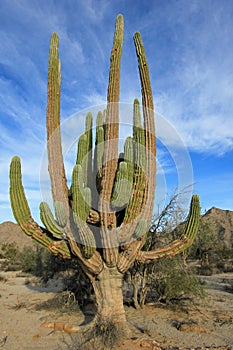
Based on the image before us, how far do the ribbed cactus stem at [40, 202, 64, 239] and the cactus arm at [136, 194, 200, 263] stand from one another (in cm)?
182

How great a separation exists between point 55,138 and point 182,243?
3.60m

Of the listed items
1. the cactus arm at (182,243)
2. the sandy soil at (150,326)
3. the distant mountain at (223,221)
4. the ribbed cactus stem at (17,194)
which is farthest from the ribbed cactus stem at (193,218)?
the distant mountain at (223,221)

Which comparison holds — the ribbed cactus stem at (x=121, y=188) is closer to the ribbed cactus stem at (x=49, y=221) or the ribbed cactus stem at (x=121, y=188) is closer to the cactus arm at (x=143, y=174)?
the cactus arm at (x=143, y=174)

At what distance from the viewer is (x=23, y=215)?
620 cm

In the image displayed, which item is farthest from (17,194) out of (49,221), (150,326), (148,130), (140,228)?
(150,326)

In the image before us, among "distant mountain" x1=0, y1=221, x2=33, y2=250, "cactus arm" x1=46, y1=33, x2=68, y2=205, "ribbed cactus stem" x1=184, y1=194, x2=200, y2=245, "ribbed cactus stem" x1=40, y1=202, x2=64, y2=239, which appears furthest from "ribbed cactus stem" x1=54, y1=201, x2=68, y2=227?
"distant mountain" x1=0, y1=221, x2=33, y2=250

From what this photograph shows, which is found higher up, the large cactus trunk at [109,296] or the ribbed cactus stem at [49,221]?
the ribbed cactus stem at [49,221]

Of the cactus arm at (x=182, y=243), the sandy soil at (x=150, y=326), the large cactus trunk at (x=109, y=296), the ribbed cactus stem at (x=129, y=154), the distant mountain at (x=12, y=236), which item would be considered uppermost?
the distant mountain at (x=12, y=236)

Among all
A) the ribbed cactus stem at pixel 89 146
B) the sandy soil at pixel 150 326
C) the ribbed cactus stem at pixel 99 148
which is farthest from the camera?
the ribbed cactus stem at pixel 89 146

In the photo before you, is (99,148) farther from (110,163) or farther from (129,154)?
(110,163)

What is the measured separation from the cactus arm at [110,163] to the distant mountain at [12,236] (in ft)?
140

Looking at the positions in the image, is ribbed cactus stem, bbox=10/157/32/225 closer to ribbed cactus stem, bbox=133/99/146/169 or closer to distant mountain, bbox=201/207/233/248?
ribbed cactus stem, bbox=133/99/146/169

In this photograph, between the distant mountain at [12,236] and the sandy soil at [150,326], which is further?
the distant mountain at [12,236]

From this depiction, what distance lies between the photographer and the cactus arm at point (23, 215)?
6113mm
